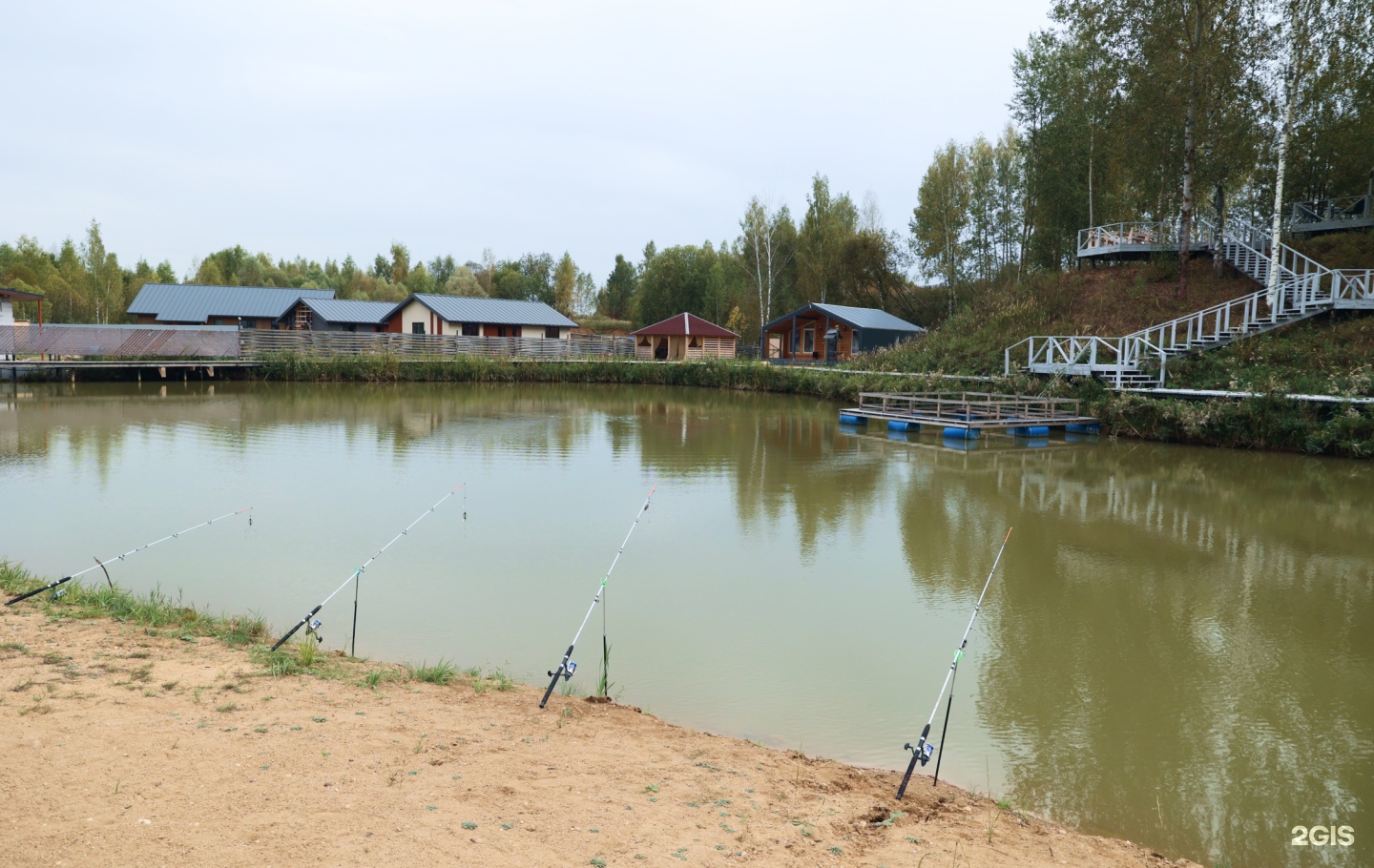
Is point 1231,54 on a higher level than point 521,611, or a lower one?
higher

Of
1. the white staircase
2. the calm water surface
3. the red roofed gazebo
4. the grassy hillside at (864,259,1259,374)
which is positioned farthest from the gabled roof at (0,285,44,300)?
the white staircase

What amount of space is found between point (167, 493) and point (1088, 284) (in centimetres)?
2783

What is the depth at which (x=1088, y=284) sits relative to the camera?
100ft

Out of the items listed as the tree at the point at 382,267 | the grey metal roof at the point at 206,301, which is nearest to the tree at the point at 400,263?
the tree at the point at 382,267

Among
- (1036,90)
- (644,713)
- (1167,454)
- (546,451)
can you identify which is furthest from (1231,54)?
(644,713)

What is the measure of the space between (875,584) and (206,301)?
50.3 meters

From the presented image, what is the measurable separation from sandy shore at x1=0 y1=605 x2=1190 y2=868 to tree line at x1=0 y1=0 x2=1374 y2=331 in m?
23.7

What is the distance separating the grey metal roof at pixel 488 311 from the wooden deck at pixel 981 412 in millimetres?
25057

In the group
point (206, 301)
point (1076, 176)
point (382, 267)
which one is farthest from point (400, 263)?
point (1076, 176)

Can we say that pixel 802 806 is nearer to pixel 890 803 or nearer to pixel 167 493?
pixel 890 803

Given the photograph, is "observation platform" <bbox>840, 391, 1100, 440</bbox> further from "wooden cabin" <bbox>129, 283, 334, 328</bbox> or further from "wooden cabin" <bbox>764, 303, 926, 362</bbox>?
"wooden cabin" <bbox>129, 283, 334, 328</bbox>

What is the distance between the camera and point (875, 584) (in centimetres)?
936

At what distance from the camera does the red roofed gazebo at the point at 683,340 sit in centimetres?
4788

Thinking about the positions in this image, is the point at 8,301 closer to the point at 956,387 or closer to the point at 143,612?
the point at 956,387
